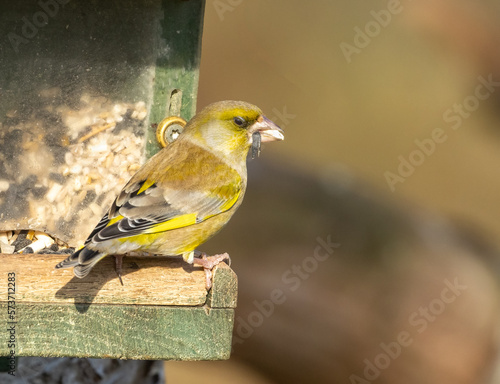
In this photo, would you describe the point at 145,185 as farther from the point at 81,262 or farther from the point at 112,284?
the point at 81,262

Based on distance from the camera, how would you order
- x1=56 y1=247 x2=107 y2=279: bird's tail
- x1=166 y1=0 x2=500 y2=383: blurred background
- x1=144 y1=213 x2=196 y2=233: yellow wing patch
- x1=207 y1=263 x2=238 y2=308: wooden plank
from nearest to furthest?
x1=56 y1=247 x2=107 y2=279: bird's tail → x1=207 y1=263 x2=238 y2=308: wooden plank → x1=144 y1=213 x2=196 y2=233: yellow wing patch → x1=166 y1=0 x2=500 y2=383: blurred background

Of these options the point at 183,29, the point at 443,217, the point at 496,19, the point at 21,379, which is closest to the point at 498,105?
the point at 496,19

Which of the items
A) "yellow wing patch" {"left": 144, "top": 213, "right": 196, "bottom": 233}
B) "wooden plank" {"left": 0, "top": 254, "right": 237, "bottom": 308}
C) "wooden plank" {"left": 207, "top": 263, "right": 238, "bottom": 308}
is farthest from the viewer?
"yellow wing patch" {"left": 144, "top": 213, "right": 196, "bottom": 233}

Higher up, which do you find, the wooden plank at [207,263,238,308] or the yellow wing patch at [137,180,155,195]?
the yellow wing patch at [137,180,155,195]

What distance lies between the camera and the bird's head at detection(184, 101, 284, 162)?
4078 mm

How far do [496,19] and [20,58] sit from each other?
5.78 metres

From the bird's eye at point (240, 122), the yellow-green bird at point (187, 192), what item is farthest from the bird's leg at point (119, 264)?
the bird's eye at point (240, 122)

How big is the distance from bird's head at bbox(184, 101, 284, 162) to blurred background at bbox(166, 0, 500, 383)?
1786mm

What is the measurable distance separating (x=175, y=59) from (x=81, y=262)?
4.63 feet

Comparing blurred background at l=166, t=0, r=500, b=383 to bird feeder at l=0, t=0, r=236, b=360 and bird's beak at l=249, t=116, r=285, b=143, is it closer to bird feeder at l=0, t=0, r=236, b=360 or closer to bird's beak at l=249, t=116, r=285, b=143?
bird's beak at l=249, t=116, r=285, b=143

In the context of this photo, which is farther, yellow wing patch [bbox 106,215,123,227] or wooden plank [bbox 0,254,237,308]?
yellow wing patch [bbox 106,215,123,227]

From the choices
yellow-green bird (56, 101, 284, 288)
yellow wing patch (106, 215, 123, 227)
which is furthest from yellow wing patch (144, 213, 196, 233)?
yellow wing patch (106, 215, 123, 227)

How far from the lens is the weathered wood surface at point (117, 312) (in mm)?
3209

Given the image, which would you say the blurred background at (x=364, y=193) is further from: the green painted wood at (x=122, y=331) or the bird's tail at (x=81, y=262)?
the bird's tail at (x=81, y=262)
